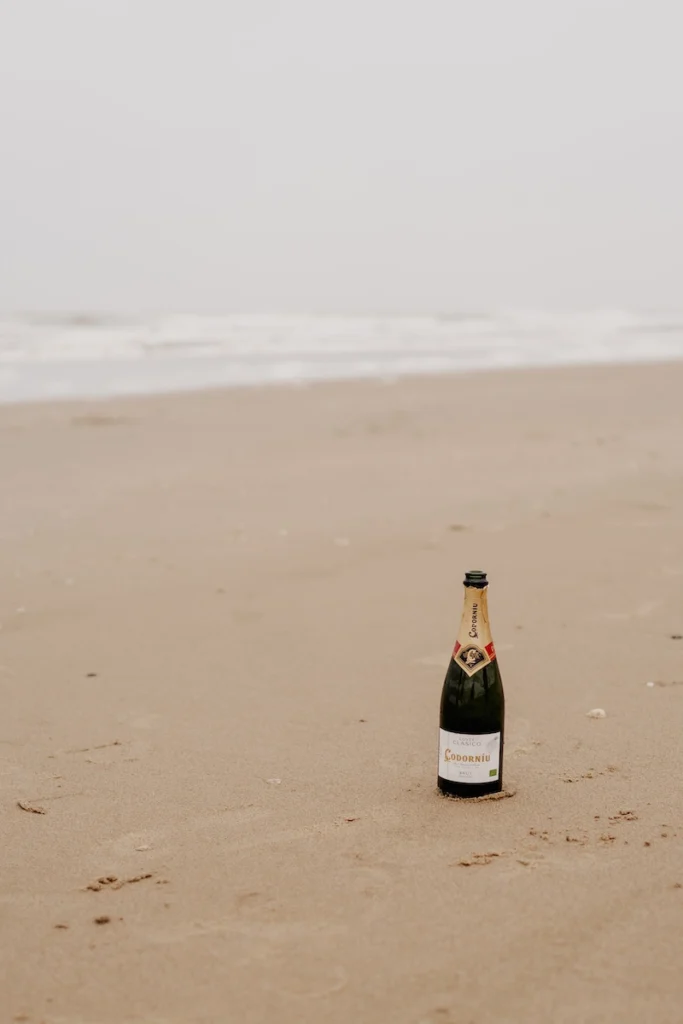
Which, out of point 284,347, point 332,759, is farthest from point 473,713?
point 284,347

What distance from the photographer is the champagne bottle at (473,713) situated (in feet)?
7.34

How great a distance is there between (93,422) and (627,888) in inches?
315

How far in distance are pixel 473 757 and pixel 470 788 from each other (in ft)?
0.21

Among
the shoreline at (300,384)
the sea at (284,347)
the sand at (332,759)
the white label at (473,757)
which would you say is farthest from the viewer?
the sea at (284,347)

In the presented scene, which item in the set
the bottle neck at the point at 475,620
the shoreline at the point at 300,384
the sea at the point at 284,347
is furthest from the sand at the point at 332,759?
the sea at the point at 284,347

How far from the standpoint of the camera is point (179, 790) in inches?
94.4

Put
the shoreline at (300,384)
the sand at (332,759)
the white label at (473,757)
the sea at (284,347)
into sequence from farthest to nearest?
the sea at (284,347) → the shoreline at (300,384) → the white label at (473,757) → the sand at (332,759)

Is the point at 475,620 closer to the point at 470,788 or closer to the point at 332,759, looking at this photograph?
the point at 470,788

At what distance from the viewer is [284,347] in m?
19.8

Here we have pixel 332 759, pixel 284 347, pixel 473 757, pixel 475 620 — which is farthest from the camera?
pixel 284 347

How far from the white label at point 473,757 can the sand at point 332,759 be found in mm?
62

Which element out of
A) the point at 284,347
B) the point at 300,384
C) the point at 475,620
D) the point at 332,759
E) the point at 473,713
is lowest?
the point at 332,759

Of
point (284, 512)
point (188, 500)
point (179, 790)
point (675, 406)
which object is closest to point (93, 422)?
point (188, 500)

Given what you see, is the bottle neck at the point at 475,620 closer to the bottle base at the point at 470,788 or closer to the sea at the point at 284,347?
the bottle base at the point at 470,788
